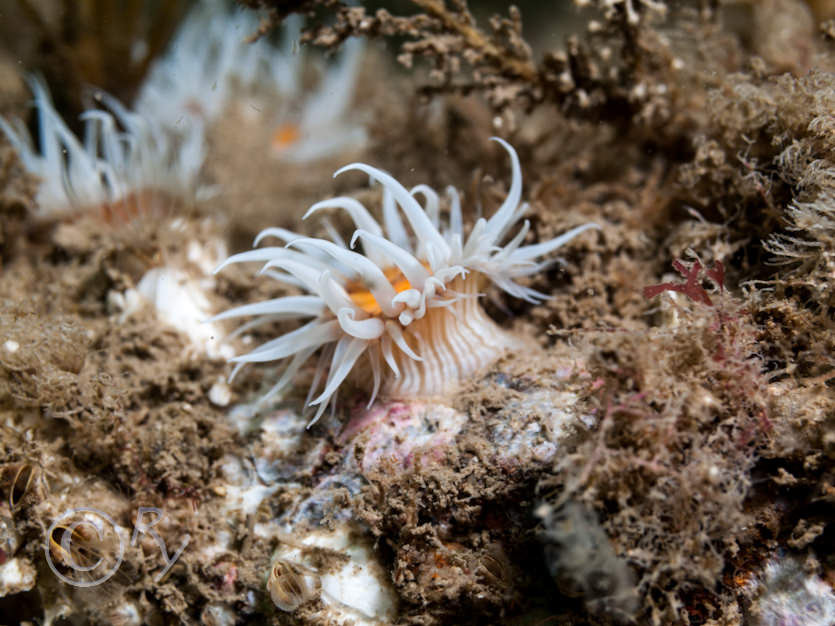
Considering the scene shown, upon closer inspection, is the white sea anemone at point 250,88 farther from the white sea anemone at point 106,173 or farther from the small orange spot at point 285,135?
the white sea anemone at point 106,173

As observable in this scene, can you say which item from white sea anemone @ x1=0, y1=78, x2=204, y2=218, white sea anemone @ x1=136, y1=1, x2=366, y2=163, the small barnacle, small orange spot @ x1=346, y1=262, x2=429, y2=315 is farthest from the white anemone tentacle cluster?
white sea anemone @ x1=136, y1=1, x2=366, y2=163

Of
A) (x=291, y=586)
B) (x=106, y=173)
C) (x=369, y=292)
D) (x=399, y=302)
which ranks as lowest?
(x=291, y=586)

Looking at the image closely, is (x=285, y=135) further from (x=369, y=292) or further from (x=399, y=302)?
(x=399, y=302)

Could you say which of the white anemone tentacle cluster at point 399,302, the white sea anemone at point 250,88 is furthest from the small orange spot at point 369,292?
the white sea anemone at point 250,88

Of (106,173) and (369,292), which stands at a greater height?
(369,292)

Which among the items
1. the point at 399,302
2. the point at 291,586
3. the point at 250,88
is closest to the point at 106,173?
the point at 250,88

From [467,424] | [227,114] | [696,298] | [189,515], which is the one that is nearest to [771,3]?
[696,298]

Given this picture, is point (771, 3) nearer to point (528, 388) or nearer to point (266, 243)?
point (528, 388)
